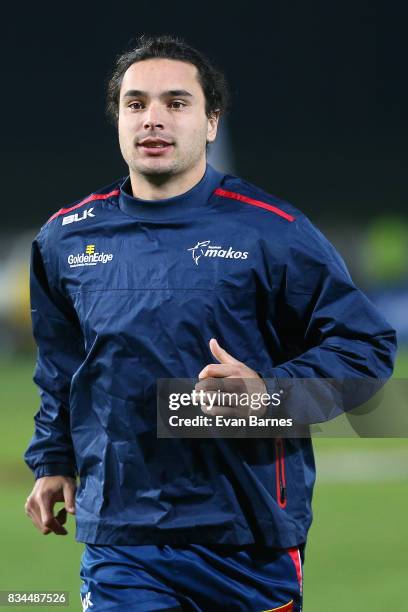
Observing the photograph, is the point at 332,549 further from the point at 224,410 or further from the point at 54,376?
the point at 224,410

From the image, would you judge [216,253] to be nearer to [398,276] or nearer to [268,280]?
[268,280]

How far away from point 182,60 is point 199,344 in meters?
0.90

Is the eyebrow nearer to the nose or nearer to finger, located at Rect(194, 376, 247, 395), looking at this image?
the nose

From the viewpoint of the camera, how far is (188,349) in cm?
356

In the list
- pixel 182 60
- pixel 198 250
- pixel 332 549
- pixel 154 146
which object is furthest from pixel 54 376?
pixel 332 549

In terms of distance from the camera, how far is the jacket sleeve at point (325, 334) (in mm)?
3490

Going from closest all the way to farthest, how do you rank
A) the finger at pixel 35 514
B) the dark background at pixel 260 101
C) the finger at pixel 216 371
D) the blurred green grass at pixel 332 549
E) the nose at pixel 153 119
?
the finger at pixel 216 371 < the nose at pixel 153 119 < the finger at pixel 35 514 < the blurred green grass at pixel 332 549 < the dark background at pixel 260 101

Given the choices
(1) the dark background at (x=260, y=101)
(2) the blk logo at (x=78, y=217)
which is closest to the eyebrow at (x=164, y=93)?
(2) the blk logo at (x=78, y=217)

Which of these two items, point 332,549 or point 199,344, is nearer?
point 199,344

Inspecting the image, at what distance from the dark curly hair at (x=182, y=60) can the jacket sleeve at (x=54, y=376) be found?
0.60 m

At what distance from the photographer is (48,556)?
26.0 ft

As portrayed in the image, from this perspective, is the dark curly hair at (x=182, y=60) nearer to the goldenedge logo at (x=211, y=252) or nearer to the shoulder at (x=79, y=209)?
the shoulder at (x=79, y=209)

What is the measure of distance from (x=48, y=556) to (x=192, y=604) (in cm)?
454

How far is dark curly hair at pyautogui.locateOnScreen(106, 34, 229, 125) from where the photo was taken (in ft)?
12.8
